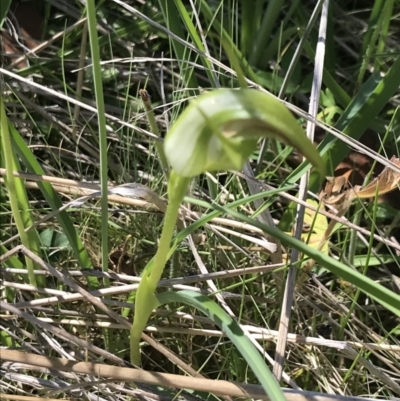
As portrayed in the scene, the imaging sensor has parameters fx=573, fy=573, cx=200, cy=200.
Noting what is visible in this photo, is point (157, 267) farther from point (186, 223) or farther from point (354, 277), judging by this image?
point (186, 223)

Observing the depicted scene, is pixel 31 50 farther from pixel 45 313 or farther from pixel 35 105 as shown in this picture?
→ pixel 45 313

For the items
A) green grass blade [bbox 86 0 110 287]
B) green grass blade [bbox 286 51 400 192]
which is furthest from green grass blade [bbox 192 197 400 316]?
green grass blade [bbox 286 51 400 192]

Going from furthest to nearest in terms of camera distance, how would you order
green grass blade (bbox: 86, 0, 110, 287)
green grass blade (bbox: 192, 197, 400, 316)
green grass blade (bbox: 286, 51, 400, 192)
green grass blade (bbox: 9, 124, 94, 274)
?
green grass blade (bbox: 286, 51, 400, 192)
green grass blade (bbox: 9, 124, 94, 274)
green grass blade (bbox: 86, 0, 110, 287)
green grass blade (bbox: 192, 197, 400, 316)

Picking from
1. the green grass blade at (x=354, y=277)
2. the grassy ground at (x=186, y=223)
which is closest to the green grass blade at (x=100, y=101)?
the grassy ground at (x=186, y=223)

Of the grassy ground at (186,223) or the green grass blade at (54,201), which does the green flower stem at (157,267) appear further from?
the green grass blade at (54,201)

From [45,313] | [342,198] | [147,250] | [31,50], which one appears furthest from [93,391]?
[31,50]

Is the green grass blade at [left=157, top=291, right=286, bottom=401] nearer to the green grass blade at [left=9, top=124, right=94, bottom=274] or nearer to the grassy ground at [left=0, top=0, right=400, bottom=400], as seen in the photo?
the grassy ground at [left=0, top=0, right=400, bottom=400]
